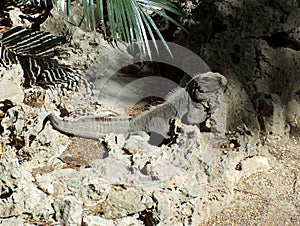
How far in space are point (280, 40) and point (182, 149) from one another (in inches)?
35.0

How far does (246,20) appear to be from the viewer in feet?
7.68

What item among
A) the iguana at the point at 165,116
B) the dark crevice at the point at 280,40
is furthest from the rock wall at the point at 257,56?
the iguana at the point at 165,116

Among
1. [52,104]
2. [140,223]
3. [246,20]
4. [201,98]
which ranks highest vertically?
[246,20]

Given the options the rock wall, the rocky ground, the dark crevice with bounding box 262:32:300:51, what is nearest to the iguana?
the rocky ground

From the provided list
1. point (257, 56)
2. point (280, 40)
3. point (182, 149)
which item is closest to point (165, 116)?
point (182, 149)

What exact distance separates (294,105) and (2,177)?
1544mm

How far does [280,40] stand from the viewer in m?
2.40

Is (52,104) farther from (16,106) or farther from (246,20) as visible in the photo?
(246,20)

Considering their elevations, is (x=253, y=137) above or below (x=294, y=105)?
below

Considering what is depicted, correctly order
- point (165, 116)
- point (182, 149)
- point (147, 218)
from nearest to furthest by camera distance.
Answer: point (147, 218) → point (182, 149) → point (165, 116)

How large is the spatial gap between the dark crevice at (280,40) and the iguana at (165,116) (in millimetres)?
416

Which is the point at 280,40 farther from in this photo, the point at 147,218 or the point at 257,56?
the point at 147,218

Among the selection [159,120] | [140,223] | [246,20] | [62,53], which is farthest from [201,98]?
[62,53]

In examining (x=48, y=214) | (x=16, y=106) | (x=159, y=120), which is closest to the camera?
(x=48, y=214)
